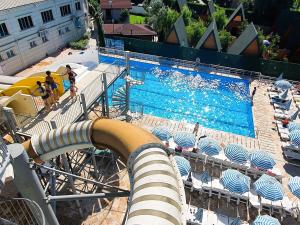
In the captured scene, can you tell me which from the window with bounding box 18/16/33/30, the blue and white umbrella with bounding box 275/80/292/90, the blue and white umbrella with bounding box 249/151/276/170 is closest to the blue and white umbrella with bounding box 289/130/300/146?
the blue and white umbrella with bounding box 249/151/276/170

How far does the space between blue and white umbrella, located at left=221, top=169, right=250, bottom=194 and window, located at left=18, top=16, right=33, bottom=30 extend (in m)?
26.5

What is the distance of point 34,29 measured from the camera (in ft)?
97.1

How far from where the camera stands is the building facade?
26609 mm

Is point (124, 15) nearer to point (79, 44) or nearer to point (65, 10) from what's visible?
point (65, 10)

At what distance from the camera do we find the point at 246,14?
148 ft

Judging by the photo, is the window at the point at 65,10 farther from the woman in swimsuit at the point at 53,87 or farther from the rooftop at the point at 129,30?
the woman in swimsuit at the point at 53,87

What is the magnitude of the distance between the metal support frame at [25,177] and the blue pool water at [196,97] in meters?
15.7

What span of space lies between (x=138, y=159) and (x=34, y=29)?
2771 cm

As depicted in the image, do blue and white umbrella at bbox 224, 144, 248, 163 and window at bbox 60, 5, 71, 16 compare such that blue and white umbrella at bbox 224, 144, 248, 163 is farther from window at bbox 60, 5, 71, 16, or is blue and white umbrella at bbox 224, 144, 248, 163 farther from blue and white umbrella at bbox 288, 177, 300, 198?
window at bbox 60, 5, 71, 16

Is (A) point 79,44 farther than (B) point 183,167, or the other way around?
(A) point 79,44

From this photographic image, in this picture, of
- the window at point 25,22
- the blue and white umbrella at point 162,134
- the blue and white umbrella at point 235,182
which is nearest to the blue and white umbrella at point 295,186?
the blue and white umbrella at point 235,182

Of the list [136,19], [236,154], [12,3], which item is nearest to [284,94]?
[236,154]

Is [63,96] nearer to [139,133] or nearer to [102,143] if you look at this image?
[102,143]

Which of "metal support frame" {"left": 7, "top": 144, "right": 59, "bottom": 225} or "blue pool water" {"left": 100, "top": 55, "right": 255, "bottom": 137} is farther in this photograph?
Answer: "blue pool water" {"left": 100, "top": 55, "right": 255, "bottom": 137}
